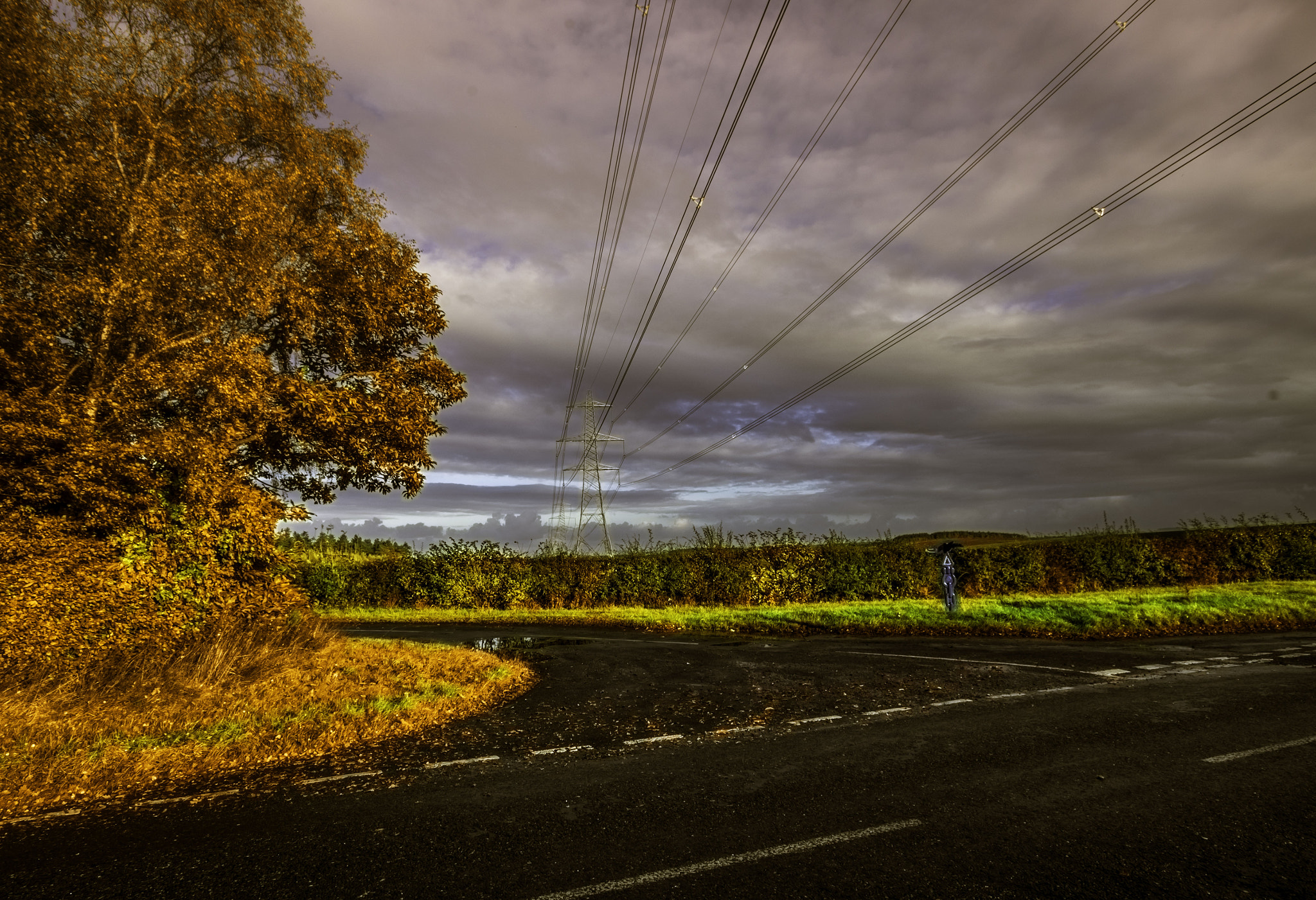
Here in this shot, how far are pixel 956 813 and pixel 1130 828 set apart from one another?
117 centimetres

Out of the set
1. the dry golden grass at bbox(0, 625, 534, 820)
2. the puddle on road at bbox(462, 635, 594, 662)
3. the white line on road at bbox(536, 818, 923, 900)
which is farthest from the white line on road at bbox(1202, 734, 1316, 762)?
the puddle on road at bbox(462, 635, 594, 662)

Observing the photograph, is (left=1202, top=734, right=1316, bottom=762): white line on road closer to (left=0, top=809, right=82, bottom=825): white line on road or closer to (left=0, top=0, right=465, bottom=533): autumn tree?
(left=0, top=809, right=82, bottom=825): white line on road

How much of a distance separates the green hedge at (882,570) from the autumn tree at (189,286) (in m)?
15.6

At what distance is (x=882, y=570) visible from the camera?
26266 mm

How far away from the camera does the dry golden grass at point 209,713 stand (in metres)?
6.40

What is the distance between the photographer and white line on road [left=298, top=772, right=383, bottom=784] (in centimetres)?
633

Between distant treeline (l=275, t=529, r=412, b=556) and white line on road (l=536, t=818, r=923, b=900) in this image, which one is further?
distant treeline (l=275, t=529, r=412, b=556)

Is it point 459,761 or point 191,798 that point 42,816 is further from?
point 459,761

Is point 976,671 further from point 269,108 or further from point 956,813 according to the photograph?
point 269,108

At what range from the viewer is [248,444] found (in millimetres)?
11758

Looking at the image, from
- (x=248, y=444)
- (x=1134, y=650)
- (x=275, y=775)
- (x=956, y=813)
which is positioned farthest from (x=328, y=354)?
(x=1134, y=650)

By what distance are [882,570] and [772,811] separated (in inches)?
887

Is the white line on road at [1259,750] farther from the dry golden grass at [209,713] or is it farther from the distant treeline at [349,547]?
the distant treeline at [349,547]

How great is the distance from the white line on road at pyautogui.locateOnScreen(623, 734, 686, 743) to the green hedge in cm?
1935
